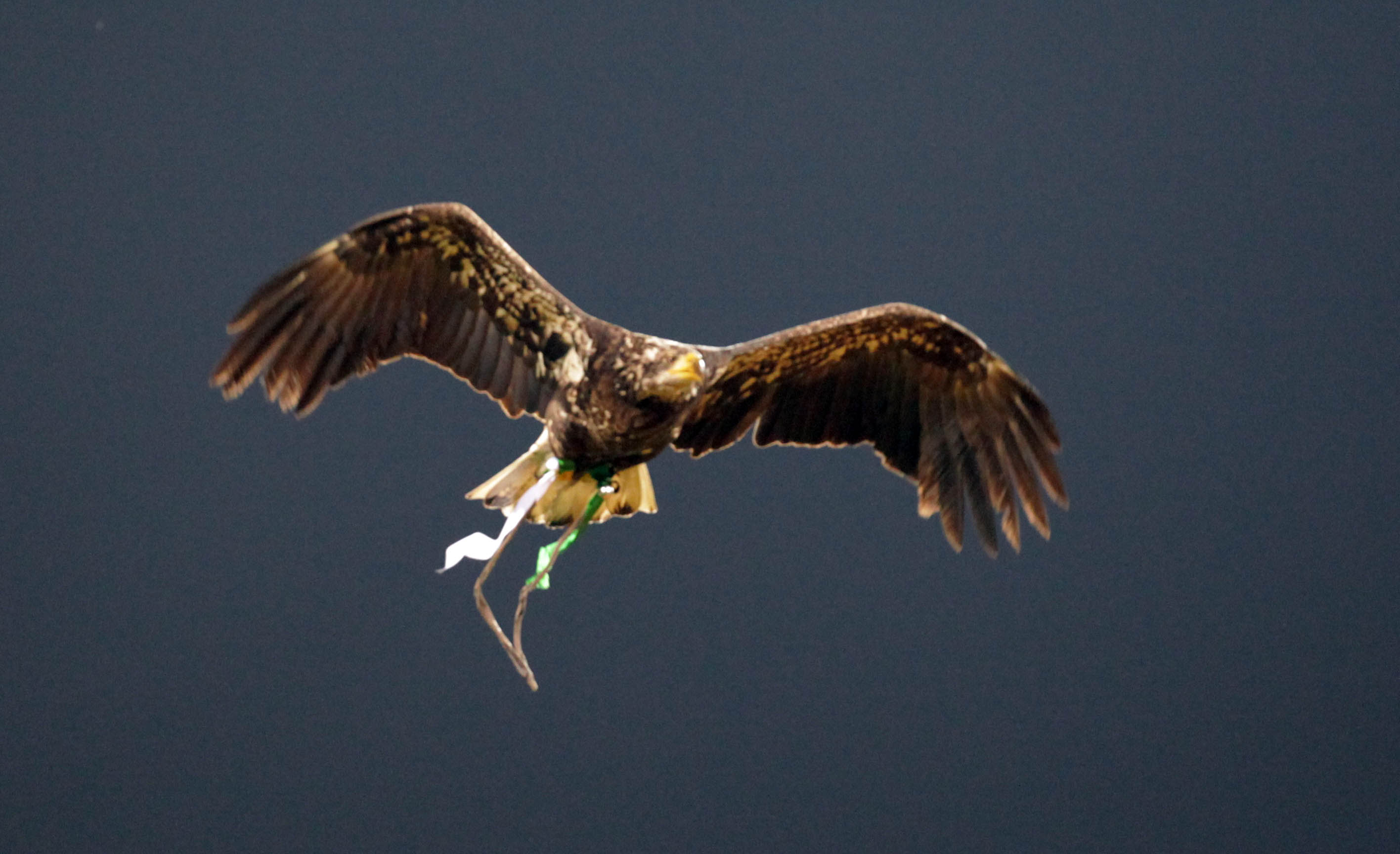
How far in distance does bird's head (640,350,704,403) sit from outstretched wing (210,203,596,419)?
1.22 ft

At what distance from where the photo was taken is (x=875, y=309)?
541 cm

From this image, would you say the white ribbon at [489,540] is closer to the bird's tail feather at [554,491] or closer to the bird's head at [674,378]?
the bird's tail feather at [554,491]

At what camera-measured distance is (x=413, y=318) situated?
525 cm

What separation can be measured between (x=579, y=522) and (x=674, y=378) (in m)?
0.80

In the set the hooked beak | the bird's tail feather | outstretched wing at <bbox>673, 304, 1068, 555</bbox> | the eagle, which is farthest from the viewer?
outstretched wing at <bbox>673, 304, 1068, 555</bbox>

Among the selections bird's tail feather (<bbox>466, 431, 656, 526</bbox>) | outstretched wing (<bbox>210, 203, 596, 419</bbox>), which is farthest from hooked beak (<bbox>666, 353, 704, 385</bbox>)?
bird's tail feather (<bbox>466, 431, 656, 526</bbox>)

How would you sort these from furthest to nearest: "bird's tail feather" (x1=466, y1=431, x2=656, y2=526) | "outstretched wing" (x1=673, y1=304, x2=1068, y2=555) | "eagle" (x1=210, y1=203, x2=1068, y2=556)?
1. "outstretched wing" (x1=673, y1=304, x2=1068, y2=555)
2. "bird's tail feather" (x1=466, y1=431, x2=656, y2=526)
3. "eagle" (x1=210, y1=203, x2=1068, y2=556)

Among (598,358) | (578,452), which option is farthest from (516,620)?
(598,358)

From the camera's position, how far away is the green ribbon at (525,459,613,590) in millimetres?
5082

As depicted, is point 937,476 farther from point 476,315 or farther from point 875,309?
point 476,315

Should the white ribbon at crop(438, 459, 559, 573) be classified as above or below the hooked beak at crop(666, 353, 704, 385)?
below

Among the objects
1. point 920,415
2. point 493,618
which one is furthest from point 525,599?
point 920,415

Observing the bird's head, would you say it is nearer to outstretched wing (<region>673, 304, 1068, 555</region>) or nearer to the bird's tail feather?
the bird's tail feather

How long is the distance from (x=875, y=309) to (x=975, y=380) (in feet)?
2.16
